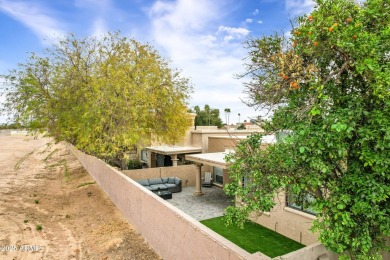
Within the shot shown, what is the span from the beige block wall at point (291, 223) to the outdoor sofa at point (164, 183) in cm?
836

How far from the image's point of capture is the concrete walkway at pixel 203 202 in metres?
14.1

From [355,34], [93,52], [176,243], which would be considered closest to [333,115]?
[355,34]

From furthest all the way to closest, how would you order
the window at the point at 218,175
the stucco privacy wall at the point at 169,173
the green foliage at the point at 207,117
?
the green foliage at the point at 207,117, the window at the point at 218,175, the stucco privacy wall at the point at 169,173

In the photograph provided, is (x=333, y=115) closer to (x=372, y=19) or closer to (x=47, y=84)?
(x=372, y=19)

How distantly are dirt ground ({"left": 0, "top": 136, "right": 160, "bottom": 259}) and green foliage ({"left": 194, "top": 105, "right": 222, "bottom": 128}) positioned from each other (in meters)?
45.3

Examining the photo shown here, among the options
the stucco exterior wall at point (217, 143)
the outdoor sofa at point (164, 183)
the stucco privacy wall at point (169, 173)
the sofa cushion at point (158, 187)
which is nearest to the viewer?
the sofa cushion at point (158, 187)

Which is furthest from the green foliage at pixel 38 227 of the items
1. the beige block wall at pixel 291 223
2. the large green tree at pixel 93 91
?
the beige block wall at pixel 291 223

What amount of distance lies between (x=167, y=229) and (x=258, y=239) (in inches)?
210

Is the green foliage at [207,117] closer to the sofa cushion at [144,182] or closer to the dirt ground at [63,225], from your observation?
the sofa cushion at [144,182]

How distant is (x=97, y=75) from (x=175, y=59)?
646 cm

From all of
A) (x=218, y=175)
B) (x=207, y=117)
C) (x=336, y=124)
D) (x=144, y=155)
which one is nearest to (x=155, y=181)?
(x=218, y=175)

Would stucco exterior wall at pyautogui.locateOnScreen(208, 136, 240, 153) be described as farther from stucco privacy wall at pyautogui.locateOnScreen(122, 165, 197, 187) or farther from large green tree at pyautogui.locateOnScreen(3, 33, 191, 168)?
large green tree at pyautogui.locateOnScreen(3, 33, 191, 168)

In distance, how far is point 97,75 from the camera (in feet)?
51.8

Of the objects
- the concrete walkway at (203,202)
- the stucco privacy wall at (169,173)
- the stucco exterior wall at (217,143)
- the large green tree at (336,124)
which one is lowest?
the concrete walkway at (203,202)
